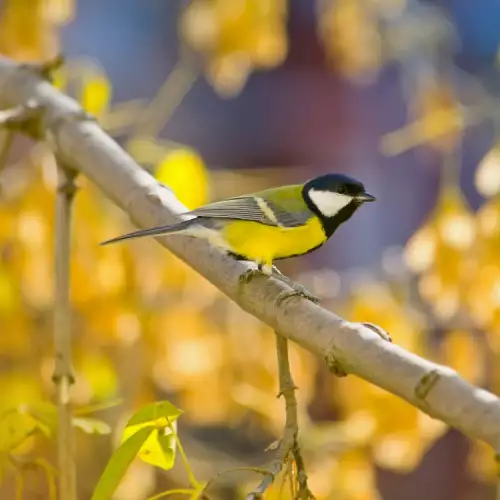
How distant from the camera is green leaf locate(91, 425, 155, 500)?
0.34m

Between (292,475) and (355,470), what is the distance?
1.79 feet

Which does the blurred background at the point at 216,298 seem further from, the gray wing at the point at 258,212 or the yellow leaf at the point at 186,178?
the gray wing at the point at 258,212

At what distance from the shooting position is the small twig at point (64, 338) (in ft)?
1.42

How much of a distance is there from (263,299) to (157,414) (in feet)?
0.32

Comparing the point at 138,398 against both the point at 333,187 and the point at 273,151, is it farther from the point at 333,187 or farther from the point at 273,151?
the point at 273,151

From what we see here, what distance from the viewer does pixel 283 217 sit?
0.62 meters

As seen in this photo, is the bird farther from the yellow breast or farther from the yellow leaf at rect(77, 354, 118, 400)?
the yellow leaf at rect(77, 354, 118, 400)

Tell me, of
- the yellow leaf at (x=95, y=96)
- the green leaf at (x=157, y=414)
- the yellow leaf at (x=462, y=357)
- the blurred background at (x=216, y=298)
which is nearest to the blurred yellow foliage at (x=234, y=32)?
the blurred background at (x=216, y=298)

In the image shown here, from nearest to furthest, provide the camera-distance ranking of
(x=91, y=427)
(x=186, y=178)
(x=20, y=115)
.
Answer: (x=91, y=427) < (x=20, y=115) < (x=186, y=178)

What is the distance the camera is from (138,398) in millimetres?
892

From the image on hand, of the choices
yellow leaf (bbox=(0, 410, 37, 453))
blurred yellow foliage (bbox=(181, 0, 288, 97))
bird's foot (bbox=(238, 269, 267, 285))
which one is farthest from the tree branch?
blurred yellow foliage (bbox=(181, 0, 288, 97))

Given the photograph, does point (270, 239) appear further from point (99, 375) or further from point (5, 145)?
point (99, 375)

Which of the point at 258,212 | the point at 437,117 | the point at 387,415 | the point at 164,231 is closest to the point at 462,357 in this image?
the point at 387,415

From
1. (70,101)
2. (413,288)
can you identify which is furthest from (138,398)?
(413,288)
